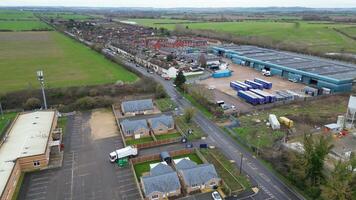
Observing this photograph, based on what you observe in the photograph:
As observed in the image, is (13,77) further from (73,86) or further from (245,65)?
(245,65)

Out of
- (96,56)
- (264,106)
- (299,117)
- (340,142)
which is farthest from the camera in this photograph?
(96,56)

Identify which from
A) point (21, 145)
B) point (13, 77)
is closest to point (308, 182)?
point (21, 145)

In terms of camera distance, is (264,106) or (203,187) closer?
(203,187)

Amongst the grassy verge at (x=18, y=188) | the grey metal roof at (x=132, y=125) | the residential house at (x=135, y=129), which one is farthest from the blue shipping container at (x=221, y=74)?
the grassy verge at (x=18, y=188)

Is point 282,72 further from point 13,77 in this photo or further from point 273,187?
point 13,77

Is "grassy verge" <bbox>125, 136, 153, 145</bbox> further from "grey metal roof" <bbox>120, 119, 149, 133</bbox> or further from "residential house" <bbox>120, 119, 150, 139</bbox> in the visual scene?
"grey metal roof" <bbox>120, 119, 149, 133</bbox>

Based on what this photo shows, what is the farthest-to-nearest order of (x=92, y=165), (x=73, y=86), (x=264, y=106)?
(x=73, y=86), (x=264, y=106), (x=92, y=165)

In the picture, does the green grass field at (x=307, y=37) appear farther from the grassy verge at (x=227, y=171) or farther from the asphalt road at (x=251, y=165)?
the grassy verge at (x=227, y=171)
